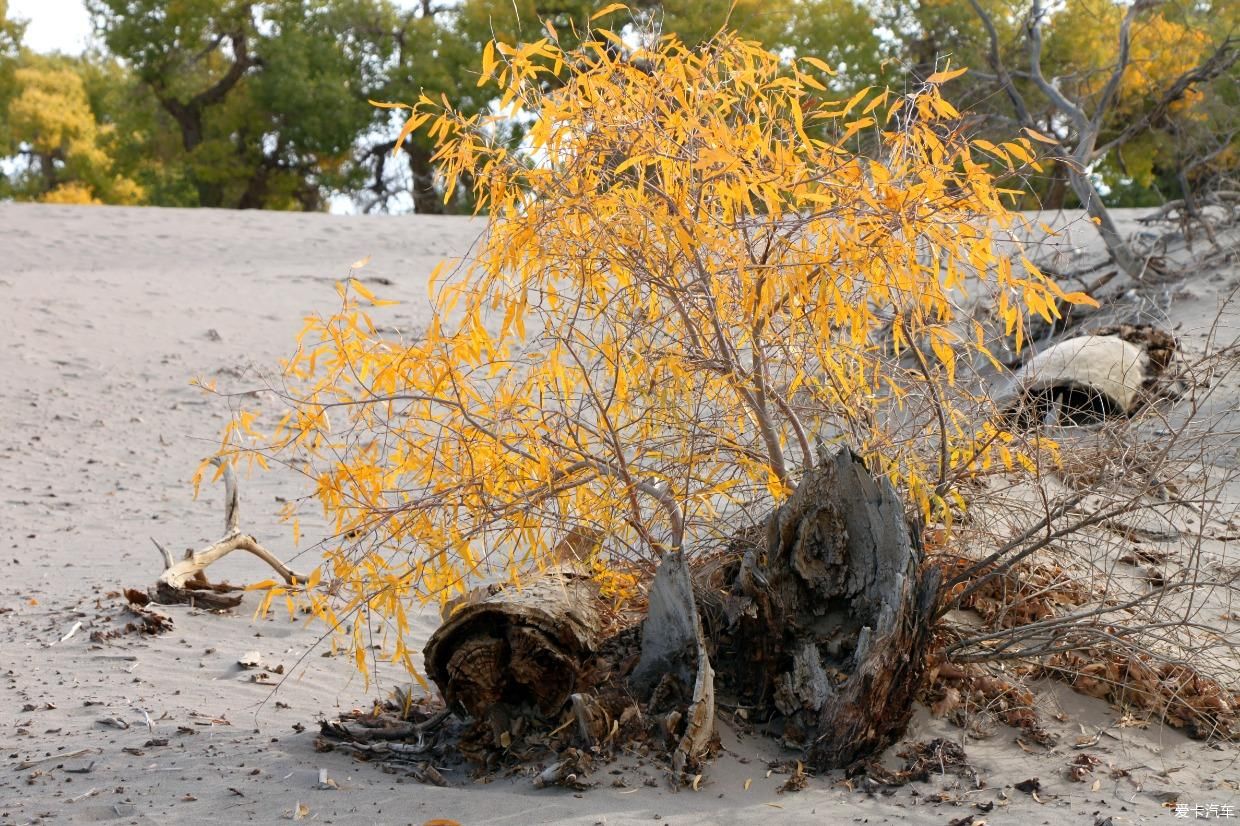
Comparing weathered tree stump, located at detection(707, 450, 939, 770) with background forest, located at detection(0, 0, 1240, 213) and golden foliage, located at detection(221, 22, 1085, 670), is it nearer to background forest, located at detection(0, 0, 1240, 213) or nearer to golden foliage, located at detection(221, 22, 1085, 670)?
golden foliage, located at detection(221, 22, 1085, 670)

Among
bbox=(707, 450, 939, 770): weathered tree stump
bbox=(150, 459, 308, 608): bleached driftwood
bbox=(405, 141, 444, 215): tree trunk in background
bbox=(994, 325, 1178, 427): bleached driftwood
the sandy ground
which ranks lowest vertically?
the sandy ground

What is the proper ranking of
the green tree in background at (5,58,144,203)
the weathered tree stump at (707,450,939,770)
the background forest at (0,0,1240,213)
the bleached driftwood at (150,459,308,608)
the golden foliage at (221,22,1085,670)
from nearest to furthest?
the golden foliage at (221,22,1085,670) < the weathered tree stump at (707,450,939,770) < the bleached driftwood at (150,459,308,608) < the background forest at (0,0,1240,213) < the green tree in background at (5,58,144,203)

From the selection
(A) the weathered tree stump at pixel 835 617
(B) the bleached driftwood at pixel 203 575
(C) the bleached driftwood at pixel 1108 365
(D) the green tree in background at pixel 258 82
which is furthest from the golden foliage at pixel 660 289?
(D) the green tree in background at pixel 258 82

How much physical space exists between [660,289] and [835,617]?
1231 millimetres

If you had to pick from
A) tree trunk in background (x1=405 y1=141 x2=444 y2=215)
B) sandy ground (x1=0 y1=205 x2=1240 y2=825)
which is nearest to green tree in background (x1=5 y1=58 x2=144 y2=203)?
tree trunk in background (x1=405 y1=141 x2=444 y2=215)

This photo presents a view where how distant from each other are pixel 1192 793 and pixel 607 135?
105 inches

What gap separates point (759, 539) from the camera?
14.8 ft

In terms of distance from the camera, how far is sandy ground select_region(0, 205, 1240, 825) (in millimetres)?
3607

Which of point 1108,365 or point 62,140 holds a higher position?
point 62,140

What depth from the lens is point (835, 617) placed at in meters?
4.14

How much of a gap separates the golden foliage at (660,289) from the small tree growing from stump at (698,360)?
1 cm

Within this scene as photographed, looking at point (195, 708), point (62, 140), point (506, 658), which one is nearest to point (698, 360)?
point (506, 658)

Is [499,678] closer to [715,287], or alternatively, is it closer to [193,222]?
[715,287]

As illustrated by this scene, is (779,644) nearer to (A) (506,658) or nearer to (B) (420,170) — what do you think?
(A) (506,658)
